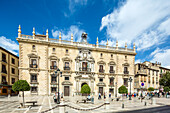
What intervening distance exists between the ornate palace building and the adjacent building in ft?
29.5

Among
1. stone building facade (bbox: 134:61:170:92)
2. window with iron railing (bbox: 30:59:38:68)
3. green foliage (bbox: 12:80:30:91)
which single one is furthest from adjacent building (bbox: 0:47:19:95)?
stone building facade (bbox: 134:61:170:92)

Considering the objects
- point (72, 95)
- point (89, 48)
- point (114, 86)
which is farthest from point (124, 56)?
point (72, 95)

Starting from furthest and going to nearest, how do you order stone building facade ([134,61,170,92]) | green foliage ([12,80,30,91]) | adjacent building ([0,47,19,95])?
1. stone building facade ([134,61,170,92])
2. adjacent building ([0,47,19,95])
3. green foliage ([12,80,30,91])

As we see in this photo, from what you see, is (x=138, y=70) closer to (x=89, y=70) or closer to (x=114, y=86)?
(x=114, y=86)

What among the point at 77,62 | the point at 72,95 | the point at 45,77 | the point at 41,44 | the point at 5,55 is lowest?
the point at 72,95

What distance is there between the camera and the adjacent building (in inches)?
1100

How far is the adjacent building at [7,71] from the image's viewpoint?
27942 millimetres

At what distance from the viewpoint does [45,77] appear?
24.9 m

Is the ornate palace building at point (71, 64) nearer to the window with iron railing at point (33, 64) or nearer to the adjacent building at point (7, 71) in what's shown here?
the window with iron railing at point (33, 64)

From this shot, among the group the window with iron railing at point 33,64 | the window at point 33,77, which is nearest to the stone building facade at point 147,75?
the window at point 33,77

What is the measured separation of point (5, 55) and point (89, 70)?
2395cm

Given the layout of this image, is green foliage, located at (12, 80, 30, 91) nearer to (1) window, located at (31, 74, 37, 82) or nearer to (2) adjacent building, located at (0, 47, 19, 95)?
(1) window, located at (31, 74, 37, 82)

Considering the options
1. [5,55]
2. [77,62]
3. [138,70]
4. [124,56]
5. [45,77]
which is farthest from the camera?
[138,70]

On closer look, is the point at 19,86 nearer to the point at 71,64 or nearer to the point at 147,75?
the point at 71,64
